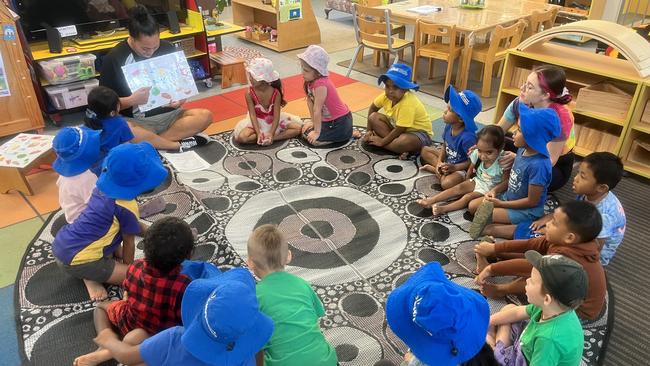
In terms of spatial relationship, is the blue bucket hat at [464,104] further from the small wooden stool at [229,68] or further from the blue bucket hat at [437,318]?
the small wooden stool at [229,68]

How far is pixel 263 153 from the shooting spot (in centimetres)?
387

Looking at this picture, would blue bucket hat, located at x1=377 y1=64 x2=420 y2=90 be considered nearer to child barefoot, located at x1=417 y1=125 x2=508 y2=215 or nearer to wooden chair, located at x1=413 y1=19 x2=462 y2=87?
child barefoot, located at x1=417 y1=125 x2=508 y2=215

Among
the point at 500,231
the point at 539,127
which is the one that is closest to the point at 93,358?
the point at 500,231

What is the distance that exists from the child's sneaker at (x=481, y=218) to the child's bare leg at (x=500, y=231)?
7 cm

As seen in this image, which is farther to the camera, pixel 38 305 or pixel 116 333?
pixel 38 305

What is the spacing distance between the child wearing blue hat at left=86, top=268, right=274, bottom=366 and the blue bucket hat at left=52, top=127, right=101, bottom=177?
1.29 meters

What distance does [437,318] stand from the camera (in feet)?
4.66

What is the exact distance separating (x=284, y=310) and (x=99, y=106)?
212cm

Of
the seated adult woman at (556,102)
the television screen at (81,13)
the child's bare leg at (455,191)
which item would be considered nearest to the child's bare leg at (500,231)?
the child's bare leg at (455,191)

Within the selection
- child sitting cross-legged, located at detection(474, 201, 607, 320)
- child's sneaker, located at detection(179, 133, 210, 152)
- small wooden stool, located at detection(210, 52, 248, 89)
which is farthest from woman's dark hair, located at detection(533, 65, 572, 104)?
small wooden stool, located at detection(210, 52, 248, 89)

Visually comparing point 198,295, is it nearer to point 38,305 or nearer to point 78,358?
point 78,358

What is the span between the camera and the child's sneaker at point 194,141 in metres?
3.98

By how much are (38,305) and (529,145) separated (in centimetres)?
274

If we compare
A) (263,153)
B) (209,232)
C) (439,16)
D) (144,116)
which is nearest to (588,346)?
(209,232)
